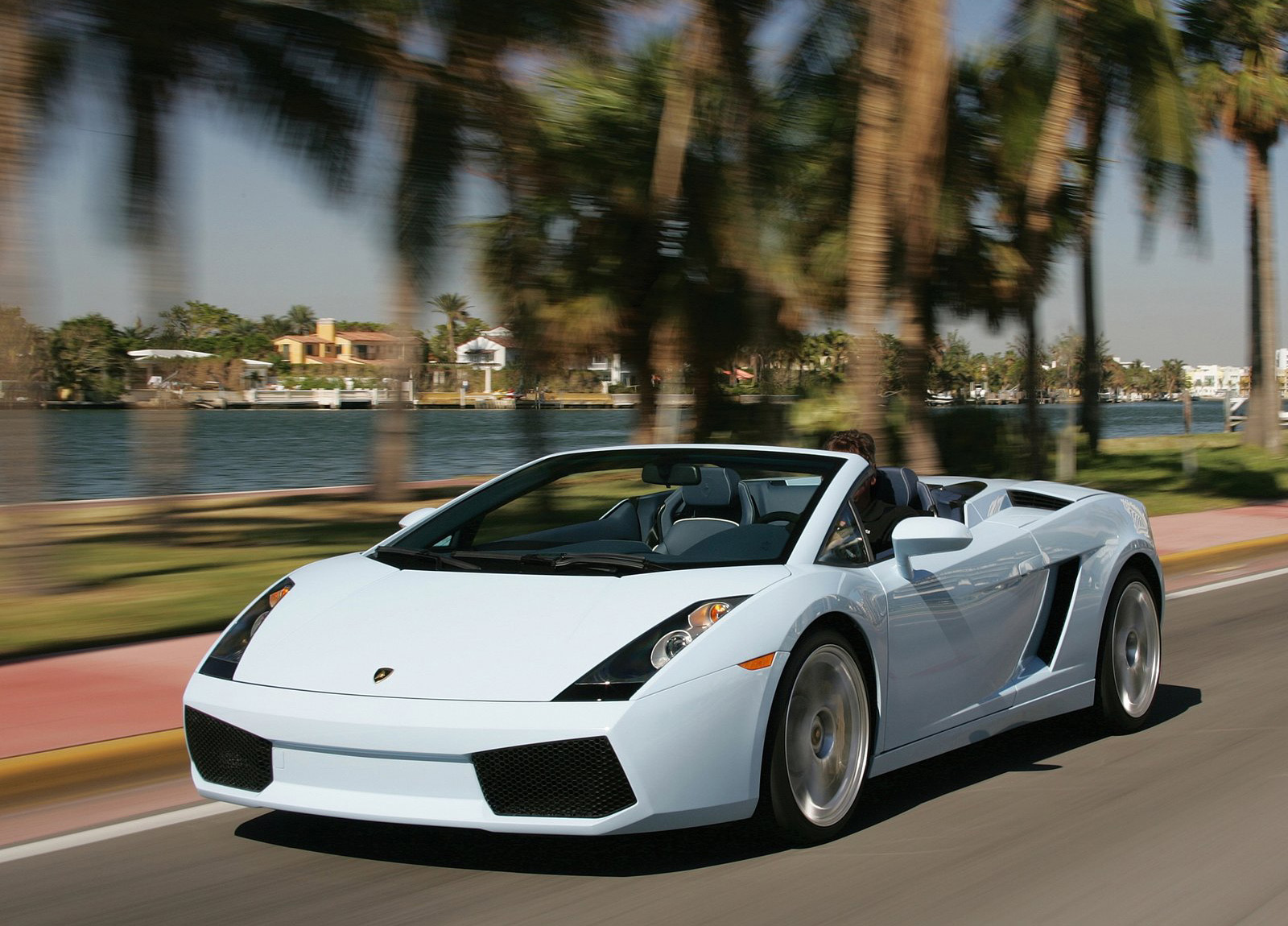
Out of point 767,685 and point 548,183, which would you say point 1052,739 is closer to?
point 767,685

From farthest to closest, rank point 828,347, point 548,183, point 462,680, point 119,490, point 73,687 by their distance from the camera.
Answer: point 828,347 → point 119,490 → point 548,183 → point 73,687 → point 462,680

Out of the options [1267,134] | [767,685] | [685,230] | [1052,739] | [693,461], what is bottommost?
[1052,739]

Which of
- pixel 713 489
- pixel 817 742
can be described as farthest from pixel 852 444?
pixel 817 742

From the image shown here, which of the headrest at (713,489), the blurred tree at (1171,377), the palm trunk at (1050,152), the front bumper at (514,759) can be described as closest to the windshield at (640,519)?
the headrest at (713,489)

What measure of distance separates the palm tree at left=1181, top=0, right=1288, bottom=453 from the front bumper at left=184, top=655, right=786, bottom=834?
28.8 m

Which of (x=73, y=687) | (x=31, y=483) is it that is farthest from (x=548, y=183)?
(x=73, y=687)

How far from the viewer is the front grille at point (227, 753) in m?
4.16

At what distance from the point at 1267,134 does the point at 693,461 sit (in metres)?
30.0

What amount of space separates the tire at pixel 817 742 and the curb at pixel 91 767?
2.40m

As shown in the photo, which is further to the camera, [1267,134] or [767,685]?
[1267,134]

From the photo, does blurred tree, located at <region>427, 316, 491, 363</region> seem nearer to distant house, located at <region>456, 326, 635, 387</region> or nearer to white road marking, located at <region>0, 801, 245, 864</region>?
distant house, located at <region>456, 326, 635, 387</region>

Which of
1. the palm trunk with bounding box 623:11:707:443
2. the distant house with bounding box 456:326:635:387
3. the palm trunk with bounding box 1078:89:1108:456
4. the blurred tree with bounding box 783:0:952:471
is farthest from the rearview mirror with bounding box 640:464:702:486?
the palm trunk with bounding box 1078:89:1108:456

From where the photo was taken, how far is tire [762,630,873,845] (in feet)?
14.1

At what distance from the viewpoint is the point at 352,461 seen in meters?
44.2
